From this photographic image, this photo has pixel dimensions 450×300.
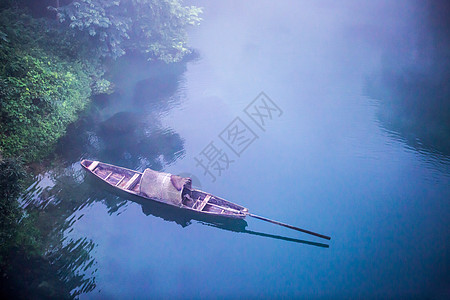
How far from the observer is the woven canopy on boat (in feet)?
36.6

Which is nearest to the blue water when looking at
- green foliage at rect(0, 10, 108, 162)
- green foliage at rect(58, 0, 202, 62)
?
green foliage at rect(0, 10, 108, 162)

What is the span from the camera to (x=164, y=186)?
11.3m

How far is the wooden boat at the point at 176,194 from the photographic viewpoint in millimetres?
11000

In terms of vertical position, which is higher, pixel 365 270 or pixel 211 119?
pixel 211 119

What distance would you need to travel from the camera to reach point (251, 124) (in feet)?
55.6

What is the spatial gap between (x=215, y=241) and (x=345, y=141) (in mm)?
9234

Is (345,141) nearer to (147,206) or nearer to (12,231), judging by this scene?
(147,206)

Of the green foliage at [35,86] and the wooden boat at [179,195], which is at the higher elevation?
the green foliage at [35,86]

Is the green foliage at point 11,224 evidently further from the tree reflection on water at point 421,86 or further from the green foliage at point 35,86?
the tree reflection on water at point 421,86

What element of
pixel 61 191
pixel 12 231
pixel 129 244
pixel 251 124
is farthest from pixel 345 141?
pixel 12 231

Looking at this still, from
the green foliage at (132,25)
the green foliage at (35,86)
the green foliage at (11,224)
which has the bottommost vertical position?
the green foliage at (11,224)

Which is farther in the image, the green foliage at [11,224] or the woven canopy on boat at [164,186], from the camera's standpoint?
the woven canopy on boat at [164,186]

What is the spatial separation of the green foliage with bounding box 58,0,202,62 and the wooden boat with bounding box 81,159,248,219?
9.40 metres

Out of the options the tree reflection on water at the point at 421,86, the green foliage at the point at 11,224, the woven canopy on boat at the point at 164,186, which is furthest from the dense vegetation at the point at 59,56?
the tree reflection on water at the point at 421,86
